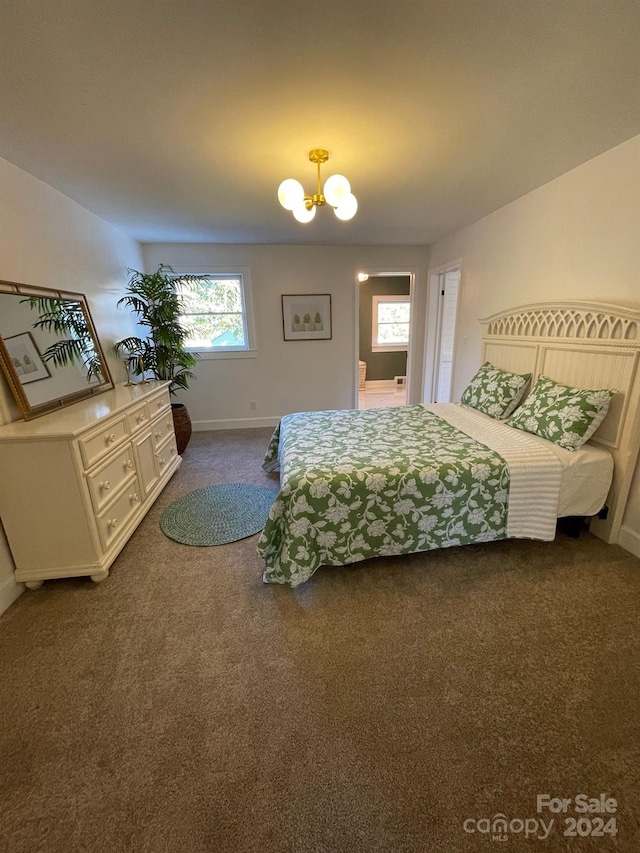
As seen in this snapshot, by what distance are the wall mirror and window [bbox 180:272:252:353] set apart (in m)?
1.73

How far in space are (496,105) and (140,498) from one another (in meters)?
3.15

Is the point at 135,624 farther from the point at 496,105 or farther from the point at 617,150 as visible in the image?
the point at 617,150

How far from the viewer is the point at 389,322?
24.1 feet

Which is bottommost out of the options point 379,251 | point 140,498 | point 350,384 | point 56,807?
point 56,807

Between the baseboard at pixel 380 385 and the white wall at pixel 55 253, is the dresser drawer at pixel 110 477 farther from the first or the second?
the baseboard at pixel 380 385

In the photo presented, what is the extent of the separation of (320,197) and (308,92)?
1.74 ft

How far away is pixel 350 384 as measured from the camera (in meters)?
5.02

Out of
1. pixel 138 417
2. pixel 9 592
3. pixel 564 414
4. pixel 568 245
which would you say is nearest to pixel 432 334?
pixel 568 245

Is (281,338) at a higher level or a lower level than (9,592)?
higher

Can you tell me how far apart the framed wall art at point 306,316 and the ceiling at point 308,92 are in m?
1.92

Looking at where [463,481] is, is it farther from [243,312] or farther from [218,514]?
[243,312]

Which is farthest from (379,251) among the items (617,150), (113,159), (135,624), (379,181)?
(135,624)

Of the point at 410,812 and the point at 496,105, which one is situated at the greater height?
the point at 496,105

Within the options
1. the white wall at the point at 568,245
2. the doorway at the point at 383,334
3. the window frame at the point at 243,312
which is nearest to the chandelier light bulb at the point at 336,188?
the white wall at the point at 568,245
